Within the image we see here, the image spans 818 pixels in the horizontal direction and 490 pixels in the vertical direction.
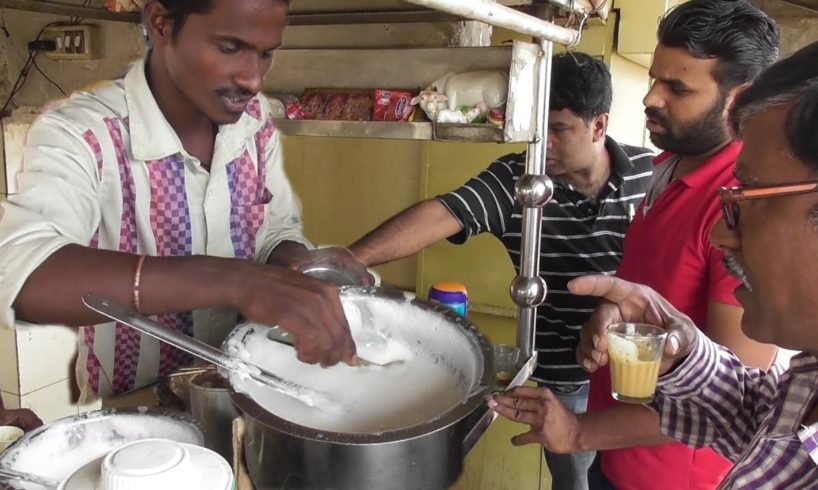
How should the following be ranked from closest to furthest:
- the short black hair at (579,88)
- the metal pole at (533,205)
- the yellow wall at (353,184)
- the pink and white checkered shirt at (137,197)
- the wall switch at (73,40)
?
the pink and white checkered shirt at (137,197) < the metal pole at (533,205) < the short black hair at (579,88) < the wall switch at (73,40) < the yellow wall at (353,184)

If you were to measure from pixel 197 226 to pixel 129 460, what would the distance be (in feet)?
2.60

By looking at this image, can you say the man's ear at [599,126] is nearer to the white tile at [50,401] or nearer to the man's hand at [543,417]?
the man's hand at [543,417]

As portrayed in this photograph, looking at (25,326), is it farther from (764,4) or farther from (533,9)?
(764,4)

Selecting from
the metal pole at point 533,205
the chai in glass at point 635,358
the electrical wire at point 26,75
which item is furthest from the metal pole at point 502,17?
the electrical wire at point 26,75

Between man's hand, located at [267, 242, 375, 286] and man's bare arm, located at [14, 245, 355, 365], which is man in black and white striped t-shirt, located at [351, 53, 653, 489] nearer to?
man's hand, located at [267, 242, 375, 286]

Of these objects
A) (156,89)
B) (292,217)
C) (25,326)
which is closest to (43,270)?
(25,326)

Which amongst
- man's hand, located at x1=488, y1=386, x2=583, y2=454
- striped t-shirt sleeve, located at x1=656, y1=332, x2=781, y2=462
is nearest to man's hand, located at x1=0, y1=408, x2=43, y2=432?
man's hand, located at x1=488, y1=386, x2=583, y2=454

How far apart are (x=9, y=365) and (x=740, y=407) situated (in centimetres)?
307

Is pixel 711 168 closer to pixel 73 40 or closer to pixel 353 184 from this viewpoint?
pixel 353 184

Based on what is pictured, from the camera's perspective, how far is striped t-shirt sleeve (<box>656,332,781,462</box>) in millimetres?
1126

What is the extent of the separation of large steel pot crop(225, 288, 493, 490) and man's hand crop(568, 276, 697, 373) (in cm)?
44

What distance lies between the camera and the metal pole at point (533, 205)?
4.09ft

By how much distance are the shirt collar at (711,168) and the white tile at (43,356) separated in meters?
2.64

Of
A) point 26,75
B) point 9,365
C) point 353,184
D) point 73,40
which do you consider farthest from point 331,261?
point 9,365
